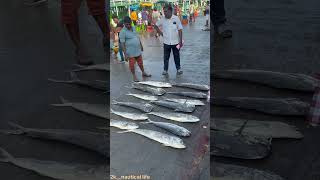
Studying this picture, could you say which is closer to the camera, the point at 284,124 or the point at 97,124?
the point at 284,124

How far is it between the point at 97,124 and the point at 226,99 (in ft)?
3.04

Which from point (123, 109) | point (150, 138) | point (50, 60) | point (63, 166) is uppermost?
point (50, 60)

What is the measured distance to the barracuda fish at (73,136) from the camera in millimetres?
2602

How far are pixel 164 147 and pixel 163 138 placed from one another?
2.7 inches

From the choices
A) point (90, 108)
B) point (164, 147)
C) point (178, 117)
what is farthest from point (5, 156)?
point (178, 117)

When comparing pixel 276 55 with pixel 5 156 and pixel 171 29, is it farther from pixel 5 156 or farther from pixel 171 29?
pixel 5 156

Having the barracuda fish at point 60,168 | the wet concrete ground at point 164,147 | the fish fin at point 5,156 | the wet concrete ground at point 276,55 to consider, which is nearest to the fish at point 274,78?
the wet concrete ground at point 276,55

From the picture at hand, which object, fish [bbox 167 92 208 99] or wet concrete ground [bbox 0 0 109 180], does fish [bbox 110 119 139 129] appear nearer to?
wet concrete ground [bbox 0 0 109 180]

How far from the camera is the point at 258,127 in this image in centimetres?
233

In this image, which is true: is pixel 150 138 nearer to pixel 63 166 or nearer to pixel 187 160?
pixel 187 160

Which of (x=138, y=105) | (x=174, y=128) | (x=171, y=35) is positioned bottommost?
(x=174, y=128)

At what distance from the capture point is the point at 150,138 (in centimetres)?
261

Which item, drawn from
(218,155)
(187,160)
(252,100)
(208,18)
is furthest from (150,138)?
(208,18)

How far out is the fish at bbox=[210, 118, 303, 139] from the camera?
2.28 metres
